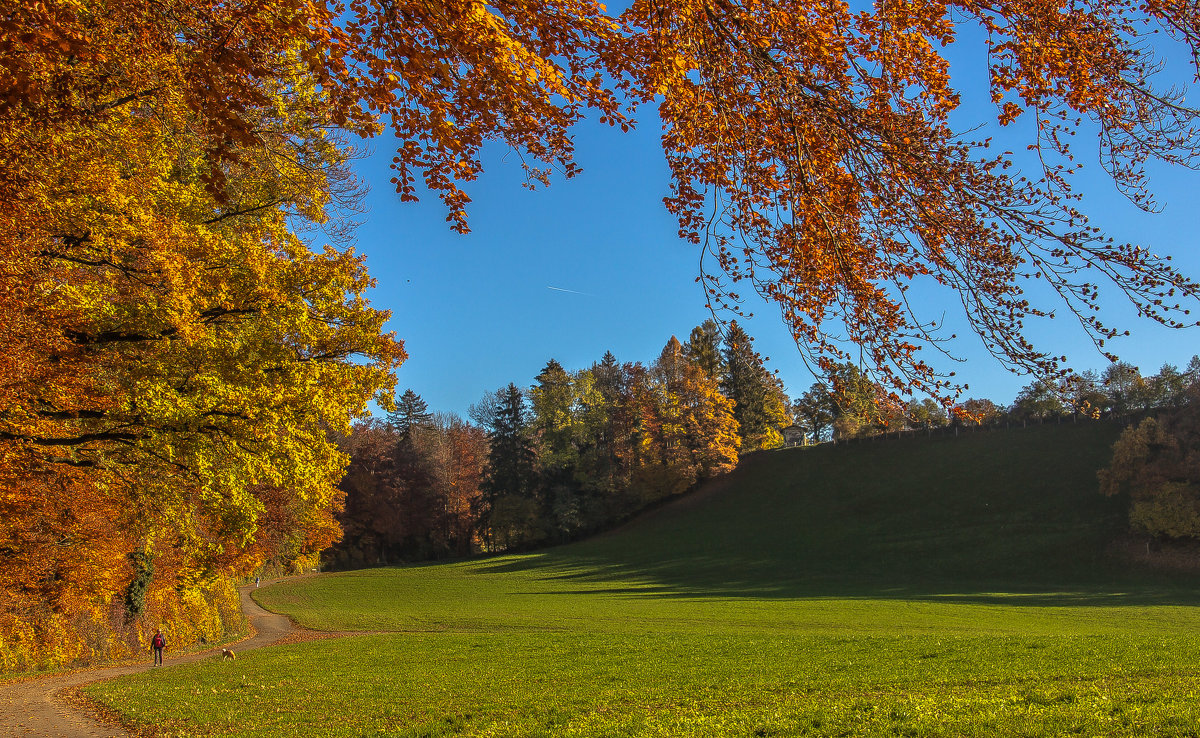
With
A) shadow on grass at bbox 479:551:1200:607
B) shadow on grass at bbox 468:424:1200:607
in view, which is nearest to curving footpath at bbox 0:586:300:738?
shadow on grass at bbox 479:551:1200:607

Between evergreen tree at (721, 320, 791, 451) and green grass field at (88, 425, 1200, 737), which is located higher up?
evergreen tree at (721, 320, 791, 451)

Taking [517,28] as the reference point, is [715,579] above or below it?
below

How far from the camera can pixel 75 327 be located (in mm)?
10242

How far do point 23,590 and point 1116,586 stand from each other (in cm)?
4343

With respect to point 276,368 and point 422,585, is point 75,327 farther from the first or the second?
point 422,585

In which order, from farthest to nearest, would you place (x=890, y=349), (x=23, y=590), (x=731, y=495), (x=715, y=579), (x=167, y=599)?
(x=731, y=495)
(x=715, y=579)
(x=167, y=599)
(x=23, y=590)
(x=890, y=349)

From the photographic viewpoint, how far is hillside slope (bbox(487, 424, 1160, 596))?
37.0 metres

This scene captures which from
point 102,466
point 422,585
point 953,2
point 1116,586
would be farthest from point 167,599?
point 1116,586

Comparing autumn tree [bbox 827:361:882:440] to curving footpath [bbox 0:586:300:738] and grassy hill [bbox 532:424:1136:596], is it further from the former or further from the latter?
grassy hill [bbox 532:424:1136:596]

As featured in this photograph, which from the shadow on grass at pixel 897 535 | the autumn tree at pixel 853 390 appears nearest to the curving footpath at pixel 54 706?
the autumn tree at pixel 853 390

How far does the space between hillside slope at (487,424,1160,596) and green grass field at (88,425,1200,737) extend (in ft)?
0.68

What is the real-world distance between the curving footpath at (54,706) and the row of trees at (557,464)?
1404 inches

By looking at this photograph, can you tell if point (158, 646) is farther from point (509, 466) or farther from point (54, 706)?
point (509, 466)

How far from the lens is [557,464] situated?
58.9 meters
